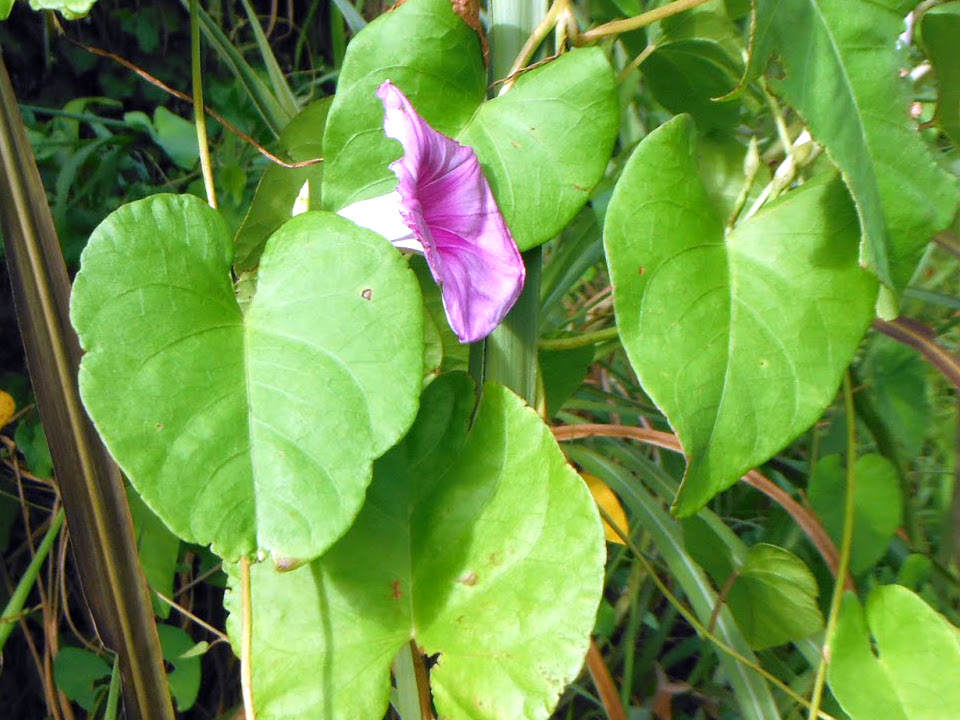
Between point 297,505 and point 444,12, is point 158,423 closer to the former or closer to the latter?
point 297,505

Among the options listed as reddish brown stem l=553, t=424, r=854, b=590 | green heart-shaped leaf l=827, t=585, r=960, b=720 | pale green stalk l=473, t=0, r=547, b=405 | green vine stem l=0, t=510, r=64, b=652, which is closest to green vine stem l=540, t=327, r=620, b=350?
pale green stalk l=473, t=0, r=547, b=405

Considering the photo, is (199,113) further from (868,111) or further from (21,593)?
(21,593)

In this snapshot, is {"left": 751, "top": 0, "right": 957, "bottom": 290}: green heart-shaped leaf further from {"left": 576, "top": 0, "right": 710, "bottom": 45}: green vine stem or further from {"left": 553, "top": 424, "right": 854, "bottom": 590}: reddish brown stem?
{"left": 553, "top": 424, "right": 854, "bottom": 590}: reddish brown stem

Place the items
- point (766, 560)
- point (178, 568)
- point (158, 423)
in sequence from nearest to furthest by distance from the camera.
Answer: point (158, 423) < point (766, 560) < point (178, 568)

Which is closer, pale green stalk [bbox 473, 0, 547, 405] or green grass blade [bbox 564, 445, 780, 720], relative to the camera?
pale green stalk [bbox 473, 0, 547, 405]

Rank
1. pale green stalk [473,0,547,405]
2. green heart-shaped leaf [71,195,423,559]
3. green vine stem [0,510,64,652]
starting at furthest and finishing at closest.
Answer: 1. green vine stem [0,510,64,652]
2. pale green stalk [473,0,547,405]
3. green heart-shaped leaf [71,195,423,559]

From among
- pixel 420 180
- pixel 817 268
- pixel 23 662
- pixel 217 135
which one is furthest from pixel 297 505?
pixel 217 135
